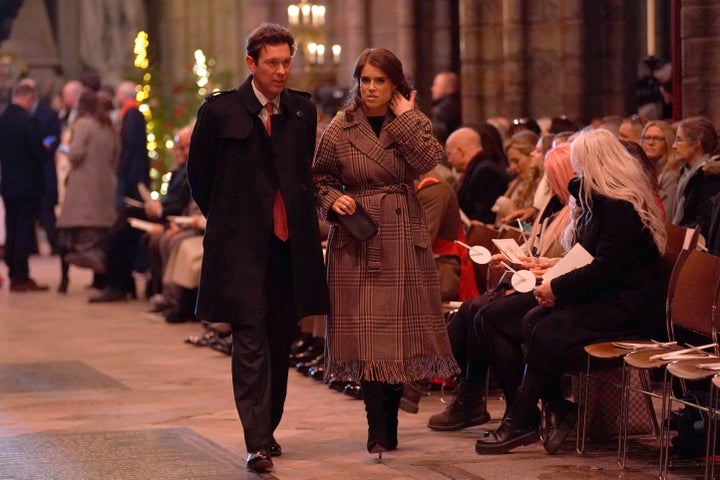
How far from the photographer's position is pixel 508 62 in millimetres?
15203

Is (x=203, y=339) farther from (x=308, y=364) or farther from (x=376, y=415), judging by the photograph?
(x=376, y=415)

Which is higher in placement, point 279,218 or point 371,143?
point 371,143

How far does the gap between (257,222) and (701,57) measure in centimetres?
503

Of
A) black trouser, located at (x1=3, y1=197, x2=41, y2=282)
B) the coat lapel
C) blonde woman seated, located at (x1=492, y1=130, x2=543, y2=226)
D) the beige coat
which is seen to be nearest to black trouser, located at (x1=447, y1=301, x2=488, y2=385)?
the coat lapel

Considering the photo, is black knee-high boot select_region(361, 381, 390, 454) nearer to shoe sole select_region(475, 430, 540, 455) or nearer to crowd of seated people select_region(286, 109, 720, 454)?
crowd of seated people select_region(286, 109, 720, 454)

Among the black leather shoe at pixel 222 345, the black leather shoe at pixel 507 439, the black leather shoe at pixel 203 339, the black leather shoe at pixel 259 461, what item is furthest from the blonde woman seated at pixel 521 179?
the black leather shoe at pixel 259 461

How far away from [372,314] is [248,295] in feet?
1.76

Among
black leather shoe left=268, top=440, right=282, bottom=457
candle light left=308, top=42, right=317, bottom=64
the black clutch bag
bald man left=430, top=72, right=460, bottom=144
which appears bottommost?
black leather shoe left=268, top=440, right=282, bottom=457

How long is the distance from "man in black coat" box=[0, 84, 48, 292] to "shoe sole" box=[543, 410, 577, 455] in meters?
9.48

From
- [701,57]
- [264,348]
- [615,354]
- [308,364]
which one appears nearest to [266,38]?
[264,348]

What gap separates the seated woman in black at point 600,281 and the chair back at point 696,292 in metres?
0.19

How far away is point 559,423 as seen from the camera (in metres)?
7.18

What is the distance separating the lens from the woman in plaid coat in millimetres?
6891

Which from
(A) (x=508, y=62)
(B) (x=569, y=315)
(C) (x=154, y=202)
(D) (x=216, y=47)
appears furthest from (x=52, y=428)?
(D) (x=216, y=47)
